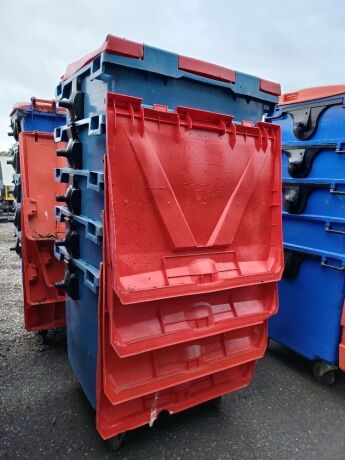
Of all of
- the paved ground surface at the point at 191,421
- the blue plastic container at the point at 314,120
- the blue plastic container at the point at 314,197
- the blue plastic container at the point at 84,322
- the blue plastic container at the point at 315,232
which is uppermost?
the blue plastic container at the point at 314,120

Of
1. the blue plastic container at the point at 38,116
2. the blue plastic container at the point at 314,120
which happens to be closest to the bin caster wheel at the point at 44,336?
the blue plastic container at the point at 38,116

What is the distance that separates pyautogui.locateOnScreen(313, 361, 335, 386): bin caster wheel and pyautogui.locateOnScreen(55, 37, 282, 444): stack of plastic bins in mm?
1002

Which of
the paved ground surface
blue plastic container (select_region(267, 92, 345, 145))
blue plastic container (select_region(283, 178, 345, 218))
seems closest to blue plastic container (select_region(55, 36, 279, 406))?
the paved ground surface

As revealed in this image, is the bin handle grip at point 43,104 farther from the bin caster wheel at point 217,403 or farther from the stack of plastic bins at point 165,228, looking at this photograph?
the bin caster wheel at point 217,403

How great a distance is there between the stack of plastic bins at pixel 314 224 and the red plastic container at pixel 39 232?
2383mm

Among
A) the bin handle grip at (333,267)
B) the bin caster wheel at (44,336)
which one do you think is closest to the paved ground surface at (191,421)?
the bin caster wheel at (44,336)

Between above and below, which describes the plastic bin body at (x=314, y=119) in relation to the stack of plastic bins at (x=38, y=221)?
above

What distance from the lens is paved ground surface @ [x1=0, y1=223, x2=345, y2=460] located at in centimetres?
235

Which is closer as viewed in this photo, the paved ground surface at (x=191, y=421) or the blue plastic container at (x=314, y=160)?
the paved ground surface at (x=191, y=421)

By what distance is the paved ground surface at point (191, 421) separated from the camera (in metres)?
2.35

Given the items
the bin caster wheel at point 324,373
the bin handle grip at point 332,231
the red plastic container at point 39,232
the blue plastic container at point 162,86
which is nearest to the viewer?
the blue plastic container at point 162,86

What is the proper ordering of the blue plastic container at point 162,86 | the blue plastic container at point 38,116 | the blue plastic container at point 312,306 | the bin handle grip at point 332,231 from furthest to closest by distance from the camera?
the blue plastic container at point 38,116 → the blue plastic container at point 312,306 → the bin handle grip at point 332,231 → the blue plastic container at point 162,86

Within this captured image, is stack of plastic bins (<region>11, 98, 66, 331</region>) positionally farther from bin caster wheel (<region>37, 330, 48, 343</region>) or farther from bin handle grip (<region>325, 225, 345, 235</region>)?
bin handle grip (<region>325, 225, 345, 235</region>)

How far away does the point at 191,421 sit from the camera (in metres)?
2.64
